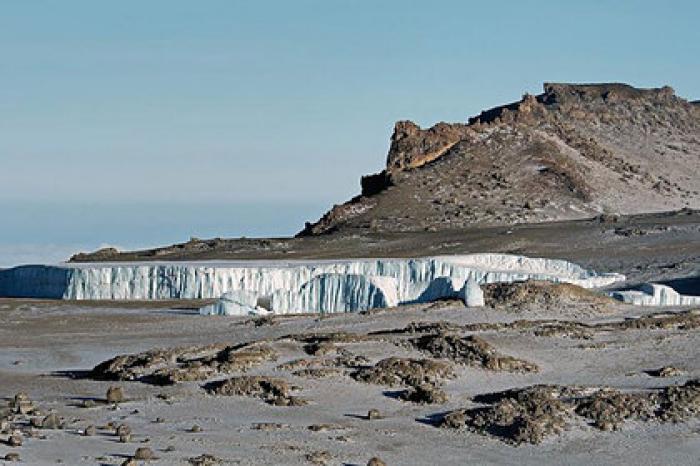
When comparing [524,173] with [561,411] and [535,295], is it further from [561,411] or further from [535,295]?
[561,411]

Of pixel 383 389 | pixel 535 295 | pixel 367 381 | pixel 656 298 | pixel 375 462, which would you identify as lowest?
pixel 375 462

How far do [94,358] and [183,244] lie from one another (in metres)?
44.0

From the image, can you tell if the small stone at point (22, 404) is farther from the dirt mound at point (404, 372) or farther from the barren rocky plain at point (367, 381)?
Result: the dirt mound at point (404, 372)

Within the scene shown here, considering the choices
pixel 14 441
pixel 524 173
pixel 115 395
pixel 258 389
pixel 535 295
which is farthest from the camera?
pixel 524 173

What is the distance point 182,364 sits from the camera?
85.2 ft

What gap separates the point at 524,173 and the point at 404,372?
55.1 meters

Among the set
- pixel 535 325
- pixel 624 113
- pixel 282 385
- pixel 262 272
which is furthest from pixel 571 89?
pixel 282 385

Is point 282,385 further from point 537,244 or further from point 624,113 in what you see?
point 624,113

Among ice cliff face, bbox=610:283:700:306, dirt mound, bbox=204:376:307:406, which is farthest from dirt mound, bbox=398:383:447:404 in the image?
ice cliff face, bbox=610:283:700:306

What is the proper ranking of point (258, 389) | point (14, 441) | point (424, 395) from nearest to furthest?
point (14, 441) → point (424, 395) → point (258, 389)

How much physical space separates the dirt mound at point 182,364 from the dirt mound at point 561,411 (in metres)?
5.27

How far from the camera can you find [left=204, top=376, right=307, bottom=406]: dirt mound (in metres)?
22.8

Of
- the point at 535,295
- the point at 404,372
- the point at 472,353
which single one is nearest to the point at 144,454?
the point at 404,372

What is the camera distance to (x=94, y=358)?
29578 millimetres
